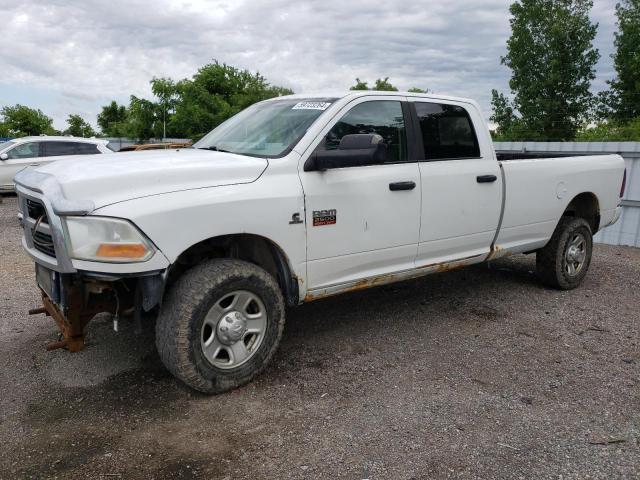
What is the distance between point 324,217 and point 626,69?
39581 mm

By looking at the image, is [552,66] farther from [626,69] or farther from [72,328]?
[72,328]

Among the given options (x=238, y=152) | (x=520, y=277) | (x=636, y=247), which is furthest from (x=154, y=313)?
(x=636, y=247)

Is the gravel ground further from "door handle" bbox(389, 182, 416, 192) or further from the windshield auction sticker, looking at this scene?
the windshield auction sticker

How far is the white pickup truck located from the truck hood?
0.01 metres

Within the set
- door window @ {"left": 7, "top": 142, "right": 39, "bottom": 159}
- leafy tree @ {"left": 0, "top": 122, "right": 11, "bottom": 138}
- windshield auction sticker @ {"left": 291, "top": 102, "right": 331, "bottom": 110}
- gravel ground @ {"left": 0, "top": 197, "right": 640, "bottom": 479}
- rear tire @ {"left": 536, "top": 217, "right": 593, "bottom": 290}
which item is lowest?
gravel ground @ {"left": 0, "top": 197, "right": 640, "bottom": 479}

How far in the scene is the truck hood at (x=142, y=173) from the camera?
314 centimetres

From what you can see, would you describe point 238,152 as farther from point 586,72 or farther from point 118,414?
point 586,72

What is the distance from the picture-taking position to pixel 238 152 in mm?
4121

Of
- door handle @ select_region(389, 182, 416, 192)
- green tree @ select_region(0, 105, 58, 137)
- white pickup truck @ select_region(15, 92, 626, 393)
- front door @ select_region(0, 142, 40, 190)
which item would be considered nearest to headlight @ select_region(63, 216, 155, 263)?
white pickup truck @ select_region(15, 92, 626, 393)

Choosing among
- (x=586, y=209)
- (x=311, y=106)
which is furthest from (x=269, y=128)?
(x=586, y=209)

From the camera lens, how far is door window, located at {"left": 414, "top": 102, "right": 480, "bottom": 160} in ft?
15.1

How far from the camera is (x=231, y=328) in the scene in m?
3.53

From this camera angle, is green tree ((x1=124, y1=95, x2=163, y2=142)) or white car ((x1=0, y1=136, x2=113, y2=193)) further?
green tree ((x1=124, y1=95, x2=163, y2=142))

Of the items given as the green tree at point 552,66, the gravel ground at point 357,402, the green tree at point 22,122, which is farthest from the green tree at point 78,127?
the gravel ground at point 357,402
